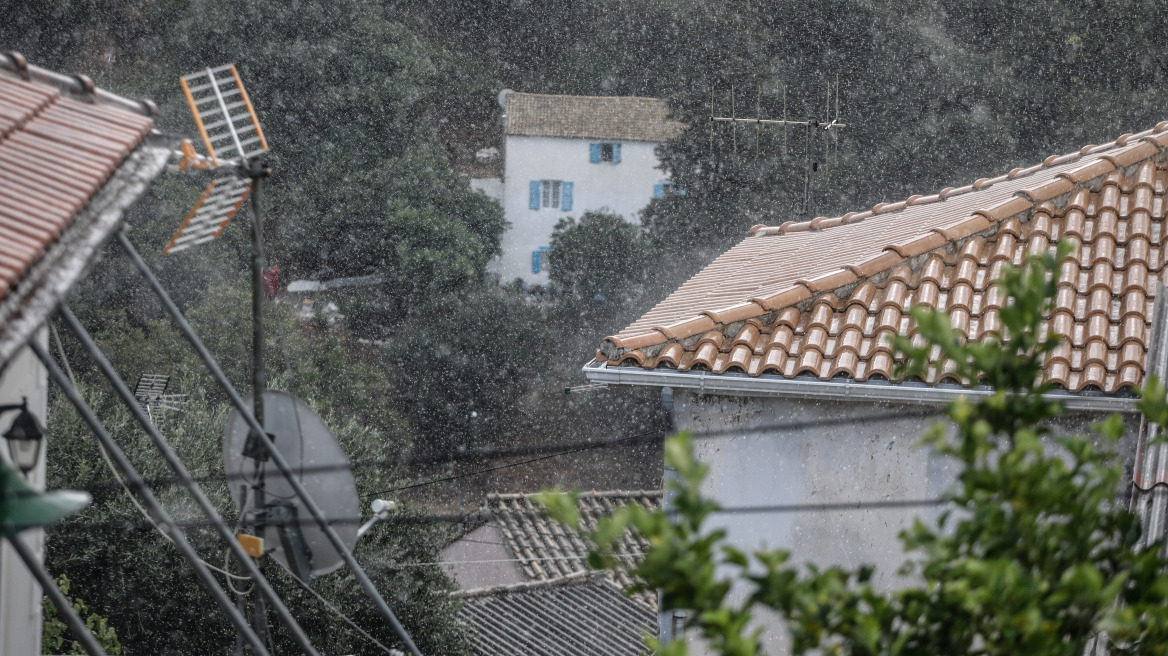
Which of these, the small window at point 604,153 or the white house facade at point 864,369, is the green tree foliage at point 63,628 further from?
the small window at point 604,153

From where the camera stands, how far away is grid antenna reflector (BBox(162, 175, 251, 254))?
4.27 meters

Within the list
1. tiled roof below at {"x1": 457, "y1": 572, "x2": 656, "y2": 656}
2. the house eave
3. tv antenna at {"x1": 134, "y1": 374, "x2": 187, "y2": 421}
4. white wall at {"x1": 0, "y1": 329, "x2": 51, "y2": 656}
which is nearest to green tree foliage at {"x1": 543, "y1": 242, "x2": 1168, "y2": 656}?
the house eave

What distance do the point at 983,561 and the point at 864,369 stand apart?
3.58 meters

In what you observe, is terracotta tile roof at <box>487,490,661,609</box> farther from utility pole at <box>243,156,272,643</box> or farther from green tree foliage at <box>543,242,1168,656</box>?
green tree foliage at <box>543,242,1168,656</box>

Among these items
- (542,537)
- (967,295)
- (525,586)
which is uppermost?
(967,295)

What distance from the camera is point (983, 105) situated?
2572 centimetres

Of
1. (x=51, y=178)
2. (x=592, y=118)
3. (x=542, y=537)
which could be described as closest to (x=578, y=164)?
(x=592, y=118)

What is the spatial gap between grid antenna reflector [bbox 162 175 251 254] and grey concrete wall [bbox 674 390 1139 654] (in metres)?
2.43

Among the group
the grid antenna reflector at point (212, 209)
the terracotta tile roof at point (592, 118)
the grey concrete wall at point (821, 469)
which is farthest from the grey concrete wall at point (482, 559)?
the terracotta tile roof at point (592, 118)

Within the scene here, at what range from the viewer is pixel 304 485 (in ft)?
14.8

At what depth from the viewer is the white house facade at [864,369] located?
5039 millimetres

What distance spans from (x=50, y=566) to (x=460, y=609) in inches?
188

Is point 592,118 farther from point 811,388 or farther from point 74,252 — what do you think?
point 74,252

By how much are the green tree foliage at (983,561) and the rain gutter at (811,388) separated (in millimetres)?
3220
